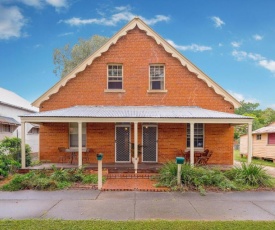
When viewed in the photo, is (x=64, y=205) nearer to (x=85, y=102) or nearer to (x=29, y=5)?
(x=85, y=102)

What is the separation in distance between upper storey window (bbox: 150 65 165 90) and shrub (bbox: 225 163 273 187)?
6766mm

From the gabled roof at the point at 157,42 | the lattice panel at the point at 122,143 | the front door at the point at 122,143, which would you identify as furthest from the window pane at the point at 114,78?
the lattice panel at the point at 122,143

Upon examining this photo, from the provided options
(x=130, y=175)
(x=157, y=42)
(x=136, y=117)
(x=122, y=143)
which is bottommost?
(x=130, y=175)

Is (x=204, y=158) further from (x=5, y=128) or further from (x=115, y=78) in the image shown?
(x=5, y=128)

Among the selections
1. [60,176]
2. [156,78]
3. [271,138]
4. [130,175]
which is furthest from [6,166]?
[271,138]

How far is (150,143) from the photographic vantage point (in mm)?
14344

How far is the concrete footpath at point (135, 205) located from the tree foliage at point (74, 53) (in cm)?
2452

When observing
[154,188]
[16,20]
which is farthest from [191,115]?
[16,20]

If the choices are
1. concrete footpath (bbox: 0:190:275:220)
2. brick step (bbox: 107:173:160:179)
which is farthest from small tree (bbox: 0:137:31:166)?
A: brick step (bbox: 107:173:160:179)

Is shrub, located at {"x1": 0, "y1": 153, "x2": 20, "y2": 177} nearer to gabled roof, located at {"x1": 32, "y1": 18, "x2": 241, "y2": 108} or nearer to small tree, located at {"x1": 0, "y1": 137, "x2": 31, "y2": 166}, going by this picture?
small tree, located at {"x1": 0, "y1": 137, "x2": 31, "y2": 166}

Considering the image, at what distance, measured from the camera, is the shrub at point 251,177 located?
9.64 metres

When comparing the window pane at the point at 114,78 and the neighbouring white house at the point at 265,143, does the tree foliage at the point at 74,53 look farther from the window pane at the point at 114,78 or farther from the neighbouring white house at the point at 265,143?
the neighbouring white house at the point at 265,143

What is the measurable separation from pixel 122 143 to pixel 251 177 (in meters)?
7.25

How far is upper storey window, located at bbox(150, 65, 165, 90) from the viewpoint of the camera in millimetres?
14750
